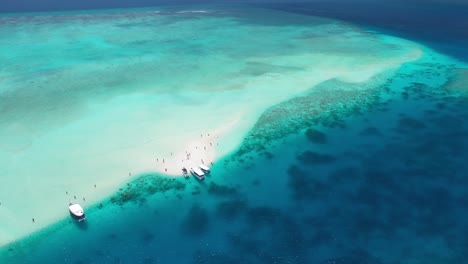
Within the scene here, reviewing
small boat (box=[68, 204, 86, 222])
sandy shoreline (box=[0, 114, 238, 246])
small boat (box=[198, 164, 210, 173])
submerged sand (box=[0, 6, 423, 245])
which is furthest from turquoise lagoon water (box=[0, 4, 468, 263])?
small boat (box=[198, 164, 210, 173])

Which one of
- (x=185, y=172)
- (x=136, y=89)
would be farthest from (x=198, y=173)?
(x=136, y=89)

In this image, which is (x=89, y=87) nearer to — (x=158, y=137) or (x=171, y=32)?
→ (x=158, y=137)

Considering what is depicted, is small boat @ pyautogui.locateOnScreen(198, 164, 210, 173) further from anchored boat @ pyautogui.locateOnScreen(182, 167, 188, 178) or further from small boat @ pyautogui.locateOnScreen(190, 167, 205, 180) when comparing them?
anchored boat @ pyautogui.locateOnScreen(182, 167, 188, 178)

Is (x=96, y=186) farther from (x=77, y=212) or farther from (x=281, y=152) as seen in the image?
(x=281, y=152)

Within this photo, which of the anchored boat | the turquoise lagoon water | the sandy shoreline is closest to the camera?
the turquoise lagoon water

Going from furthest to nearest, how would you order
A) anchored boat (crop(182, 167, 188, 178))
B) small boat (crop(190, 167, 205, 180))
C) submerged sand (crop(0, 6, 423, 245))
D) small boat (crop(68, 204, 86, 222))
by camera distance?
submerged sand (crop(0, 6, 423, 245))
anchored boat (crop(182, 167, 188, 178))
small boat (crop(190, 167, 205, 180))
small boat (crop(68, 204, 86, 222))
